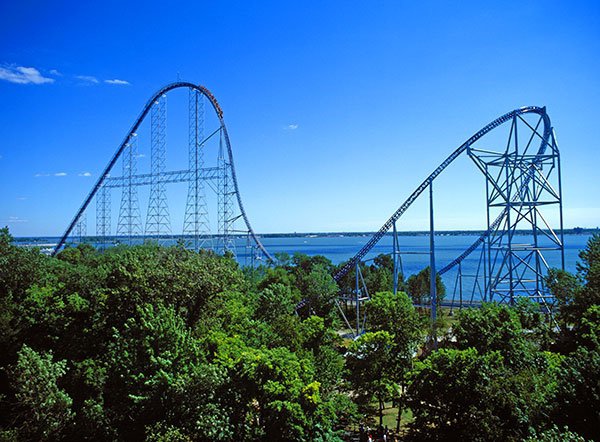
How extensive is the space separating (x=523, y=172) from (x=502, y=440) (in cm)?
1699

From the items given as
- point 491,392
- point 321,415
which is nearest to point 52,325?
point 321,415

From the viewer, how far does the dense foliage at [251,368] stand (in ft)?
35.1

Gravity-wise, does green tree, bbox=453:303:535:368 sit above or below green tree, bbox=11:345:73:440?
above

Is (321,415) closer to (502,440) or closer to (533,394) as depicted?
(502,440)

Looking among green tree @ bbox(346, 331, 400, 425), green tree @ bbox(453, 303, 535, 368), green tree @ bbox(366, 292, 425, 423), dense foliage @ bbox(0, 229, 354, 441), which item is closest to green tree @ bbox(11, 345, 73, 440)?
dense foliage @ bbox(0, 229, 354, 441)

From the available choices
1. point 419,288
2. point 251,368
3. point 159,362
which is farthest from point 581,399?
point 419,288

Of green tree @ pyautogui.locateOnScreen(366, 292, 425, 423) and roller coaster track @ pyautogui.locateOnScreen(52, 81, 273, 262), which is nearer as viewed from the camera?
green tree @ pyautogui.locateOnScreen(366, 292, 425, 423)

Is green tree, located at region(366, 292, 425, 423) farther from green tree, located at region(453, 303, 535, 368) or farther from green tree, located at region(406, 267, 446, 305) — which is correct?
green tree, located at region(406, 267, 446, 305)

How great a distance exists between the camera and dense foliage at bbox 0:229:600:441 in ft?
35.1

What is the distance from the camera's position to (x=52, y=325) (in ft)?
56.1

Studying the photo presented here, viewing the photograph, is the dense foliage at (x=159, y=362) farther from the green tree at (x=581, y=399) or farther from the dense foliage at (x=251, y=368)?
the green tree at (x=581, y=399)

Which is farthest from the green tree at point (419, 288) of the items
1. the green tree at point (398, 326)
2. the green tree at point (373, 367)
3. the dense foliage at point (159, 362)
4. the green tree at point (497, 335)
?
the green tree at point (373, 367)

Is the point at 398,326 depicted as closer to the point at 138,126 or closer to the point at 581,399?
the point at 581,399

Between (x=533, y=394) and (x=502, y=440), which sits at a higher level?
(x=533, y=394)
